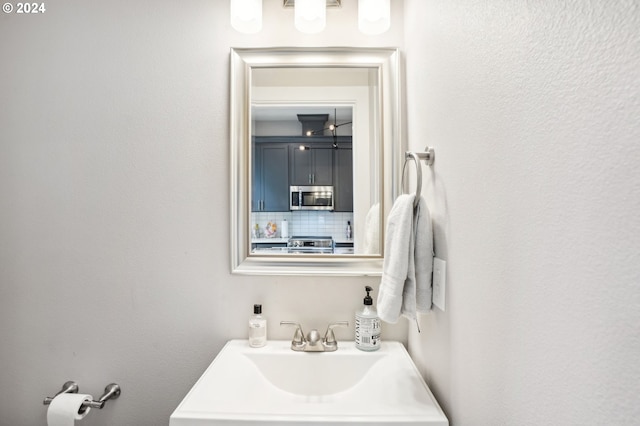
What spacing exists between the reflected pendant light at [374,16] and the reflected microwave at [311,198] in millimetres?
600

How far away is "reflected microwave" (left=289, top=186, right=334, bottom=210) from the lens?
126cm

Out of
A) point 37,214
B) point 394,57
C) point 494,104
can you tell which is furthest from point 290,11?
point 37,214

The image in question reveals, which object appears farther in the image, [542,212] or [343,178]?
[343,178]

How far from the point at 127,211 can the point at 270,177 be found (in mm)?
565

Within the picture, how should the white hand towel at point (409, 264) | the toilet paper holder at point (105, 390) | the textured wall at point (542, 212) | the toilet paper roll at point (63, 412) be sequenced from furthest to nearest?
the toilet paper holder at point (105, 390)
the toilet paper roll at point (63, 412)
the white hand towel at point (409, 264)
the textured wall at point (542, 212)

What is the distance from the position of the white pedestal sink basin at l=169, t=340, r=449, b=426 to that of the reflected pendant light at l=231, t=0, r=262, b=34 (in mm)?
1152

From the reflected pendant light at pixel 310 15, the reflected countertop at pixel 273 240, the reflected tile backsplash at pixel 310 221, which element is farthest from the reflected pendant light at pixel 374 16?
the reflected countertop at pixel 273 240

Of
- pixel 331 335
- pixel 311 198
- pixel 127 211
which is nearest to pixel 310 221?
pixel 311 198

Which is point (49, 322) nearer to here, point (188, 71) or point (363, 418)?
point (188, 71)

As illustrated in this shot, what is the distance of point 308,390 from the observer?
1090 millimetres

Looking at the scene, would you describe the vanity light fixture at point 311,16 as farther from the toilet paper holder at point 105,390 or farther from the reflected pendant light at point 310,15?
the toilet paper holder at point 105,390

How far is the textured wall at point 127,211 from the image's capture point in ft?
4.14

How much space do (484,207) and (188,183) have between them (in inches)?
40.9

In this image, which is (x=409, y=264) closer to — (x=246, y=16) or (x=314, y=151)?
(x=314, y=151)
